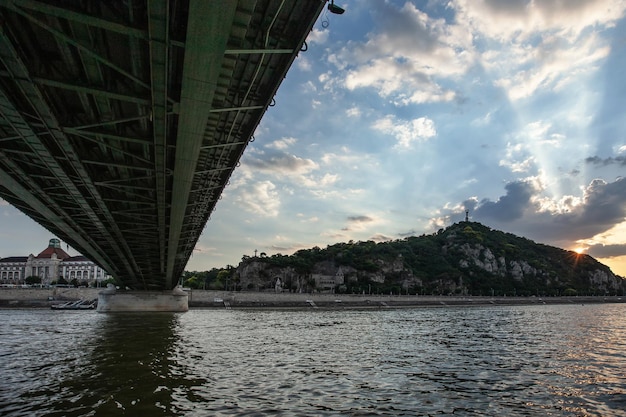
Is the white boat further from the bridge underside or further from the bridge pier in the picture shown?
the bridge underside

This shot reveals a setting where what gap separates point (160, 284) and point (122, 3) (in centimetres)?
6583

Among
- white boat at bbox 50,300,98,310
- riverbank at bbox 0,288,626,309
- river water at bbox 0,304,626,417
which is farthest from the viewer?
riverbank at bbox 0,288,626,309

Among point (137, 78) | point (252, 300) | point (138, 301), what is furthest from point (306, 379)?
point (252, 300)

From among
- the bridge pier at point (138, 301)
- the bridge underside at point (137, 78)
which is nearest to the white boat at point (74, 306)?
the bridge pier at point (138, 301)

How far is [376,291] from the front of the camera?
184 metres

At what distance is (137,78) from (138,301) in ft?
218

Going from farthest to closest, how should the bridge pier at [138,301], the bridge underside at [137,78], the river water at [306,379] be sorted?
the bridge pier at [138,301] → the river water at [306,379] → the bridge underside at [137,78]

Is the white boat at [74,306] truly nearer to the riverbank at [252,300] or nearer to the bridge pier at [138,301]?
the riverbank at [252,300]

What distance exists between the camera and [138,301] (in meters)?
70.2

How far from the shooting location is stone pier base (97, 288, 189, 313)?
229ft

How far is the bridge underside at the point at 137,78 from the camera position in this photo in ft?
32.0

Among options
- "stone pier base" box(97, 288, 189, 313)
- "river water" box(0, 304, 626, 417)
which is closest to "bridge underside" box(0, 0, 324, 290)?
"river water" box(0, 304, 626, 417)

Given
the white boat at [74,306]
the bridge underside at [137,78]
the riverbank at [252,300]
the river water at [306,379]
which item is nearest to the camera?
the bridge underside at [137,78]

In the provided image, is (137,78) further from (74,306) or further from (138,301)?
(74,306)
